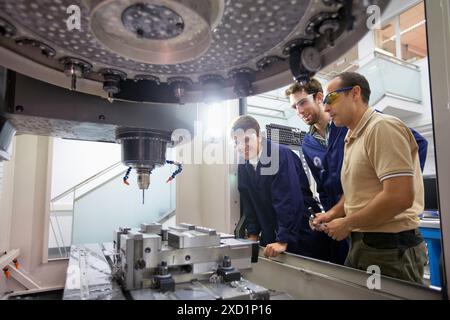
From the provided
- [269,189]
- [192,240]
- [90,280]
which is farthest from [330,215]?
[90,280]

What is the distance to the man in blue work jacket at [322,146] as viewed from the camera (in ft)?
4.18

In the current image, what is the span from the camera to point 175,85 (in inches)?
20.4

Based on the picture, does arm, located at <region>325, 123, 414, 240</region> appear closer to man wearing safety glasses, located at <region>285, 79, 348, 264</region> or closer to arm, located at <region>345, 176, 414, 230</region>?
arm, located at <region>345, 176, 414, 230</region>

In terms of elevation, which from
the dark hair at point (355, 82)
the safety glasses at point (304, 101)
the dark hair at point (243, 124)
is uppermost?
the safety glasses at point (304, 101)

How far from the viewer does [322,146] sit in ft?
4.83

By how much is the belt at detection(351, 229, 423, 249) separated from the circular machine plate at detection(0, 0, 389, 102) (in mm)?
690

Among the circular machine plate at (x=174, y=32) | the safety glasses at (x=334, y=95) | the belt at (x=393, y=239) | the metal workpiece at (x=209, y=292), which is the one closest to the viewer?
the circular machine plate at (x=174, y=32)

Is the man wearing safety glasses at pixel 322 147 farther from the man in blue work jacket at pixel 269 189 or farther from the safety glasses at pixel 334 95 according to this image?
the safety glasses at pixel 334 95

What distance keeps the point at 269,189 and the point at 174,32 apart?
3.69 ft

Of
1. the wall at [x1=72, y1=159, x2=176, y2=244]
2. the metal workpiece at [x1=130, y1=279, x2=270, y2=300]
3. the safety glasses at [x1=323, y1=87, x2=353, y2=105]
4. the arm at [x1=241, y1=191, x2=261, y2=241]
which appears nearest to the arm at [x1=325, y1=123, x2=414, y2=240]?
the safety glasses at [x1=323, y1=87, x2=353, y2=105]

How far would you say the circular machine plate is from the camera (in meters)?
0.32

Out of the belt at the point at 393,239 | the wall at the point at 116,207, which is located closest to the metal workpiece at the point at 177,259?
the belt at the point at 393,239
